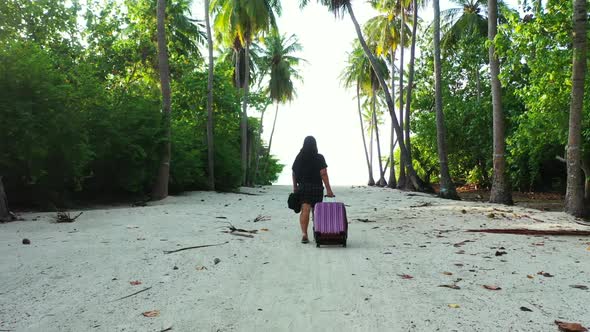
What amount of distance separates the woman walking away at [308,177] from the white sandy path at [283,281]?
0.61m

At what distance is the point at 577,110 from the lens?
10039 mm

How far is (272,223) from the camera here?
961 centimetres

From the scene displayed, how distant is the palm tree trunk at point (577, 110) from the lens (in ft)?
31.5

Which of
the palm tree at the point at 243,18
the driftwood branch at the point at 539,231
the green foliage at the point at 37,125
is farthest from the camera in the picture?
the palm tree at the point at 243,18

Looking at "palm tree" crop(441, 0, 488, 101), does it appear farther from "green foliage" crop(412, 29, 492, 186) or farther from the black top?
the black top

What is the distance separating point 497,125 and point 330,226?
891 cm

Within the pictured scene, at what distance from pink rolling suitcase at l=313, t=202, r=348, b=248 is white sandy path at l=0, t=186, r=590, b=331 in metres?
0.14

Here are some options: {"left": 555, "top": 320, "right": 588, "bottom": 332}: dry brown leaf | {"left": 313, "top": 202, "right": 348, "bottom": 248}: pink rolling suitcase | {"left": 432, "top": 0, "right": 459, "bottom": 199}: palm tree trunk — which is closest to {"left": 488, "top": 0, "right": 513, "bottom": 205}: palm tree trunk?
{"left": 432, "top": 0, "right": 459, "bottom": 199}: palm tree trunk

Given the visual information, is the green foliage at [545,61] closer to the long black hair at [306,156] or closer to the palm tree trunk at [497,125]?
the palm tree trunk at [497,125]

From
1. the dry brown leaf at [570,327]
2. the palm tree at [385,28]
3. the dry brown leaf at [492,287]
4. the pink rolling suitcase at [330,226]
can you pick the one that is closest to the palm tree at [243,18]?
the palm tree at [385,28]

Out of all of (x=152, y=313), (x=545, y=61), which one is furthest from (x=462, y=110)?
(x=152, y=313)

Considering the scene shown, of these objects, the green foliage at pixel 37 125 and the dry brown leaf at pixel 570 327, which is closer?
the dry brown leaf at pixel 570 327

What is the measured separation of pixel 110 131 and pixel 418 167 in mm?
30689

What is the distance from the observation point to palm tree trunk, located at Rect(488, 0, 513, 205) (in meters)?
13.2
